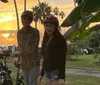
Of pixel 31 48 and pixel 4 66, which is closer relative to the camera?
pixel 31 48

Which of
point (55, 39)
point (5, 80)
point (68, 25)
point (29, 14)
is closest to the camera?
point (68, 25)

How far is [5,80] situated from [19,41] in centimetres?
256

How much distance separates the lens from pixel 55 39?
520 centimetres

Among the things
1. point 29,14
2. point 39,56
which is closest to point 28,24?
point 29,14

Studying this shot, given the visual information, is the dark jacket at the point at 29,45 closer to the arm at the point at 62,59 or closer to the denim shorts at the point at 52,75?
the denim shorts at the point at 52,75

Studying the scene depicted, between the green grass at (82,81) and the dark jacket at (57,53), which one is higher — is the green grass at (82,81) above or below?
below

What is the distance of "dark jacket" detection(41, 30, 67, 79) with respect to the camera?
5188 millimetres

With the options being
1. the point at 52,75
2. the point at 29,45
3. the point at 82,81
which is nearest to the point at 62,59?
the point at 52,75

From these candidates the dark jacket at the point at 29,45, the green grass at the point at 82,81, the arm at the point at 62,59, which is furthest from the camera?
the green grass at the point at 82,81

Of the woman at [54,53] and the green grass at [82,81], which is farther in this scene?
the green grass at [82,81]

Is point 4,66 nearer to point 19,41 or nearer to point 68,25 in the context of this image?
point 19,41

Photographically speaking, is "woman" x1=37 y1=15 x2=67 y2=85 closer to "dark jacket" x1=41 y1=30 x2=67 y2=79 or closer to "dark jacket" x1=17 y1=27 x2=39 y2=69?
"dark jacket" x1=41 y1=30 x2=67 y2=79

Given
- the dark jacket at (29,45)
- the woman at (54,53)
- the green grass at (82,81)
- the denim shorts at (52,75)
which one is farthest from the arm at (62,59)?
the green grass at (82,81)

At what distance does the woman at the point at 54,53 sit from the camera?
17.0 ft
